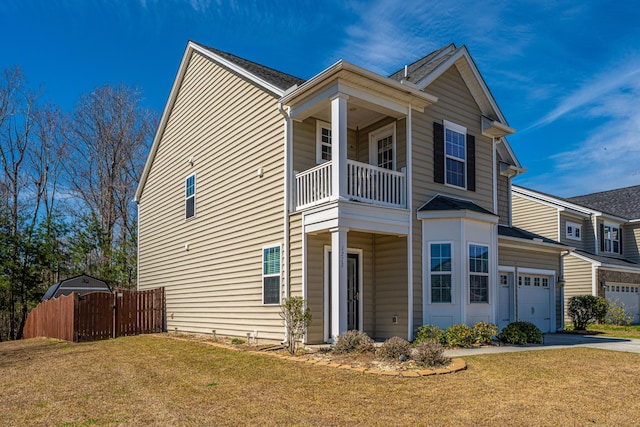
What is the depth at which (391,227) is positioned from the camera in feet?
38.0

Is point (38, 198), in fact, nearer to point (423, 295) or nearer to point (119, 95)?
point (119, 95)

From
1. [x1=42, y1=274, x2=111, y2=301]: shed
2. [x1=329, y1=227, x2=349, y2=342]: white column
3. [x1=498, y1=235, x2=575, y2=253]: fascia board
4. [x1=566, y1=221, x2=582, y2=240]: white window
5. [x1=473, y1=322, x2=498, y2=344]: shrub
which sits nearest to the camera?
[x1=329, y1=227, x2=349, y2=342]: white column

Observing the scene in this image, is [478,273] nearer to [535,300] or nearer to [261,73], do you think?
[535,300]

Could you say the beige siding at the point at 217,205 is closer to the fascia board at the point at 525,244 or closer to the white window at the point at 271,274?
the white window at the point at 271,274

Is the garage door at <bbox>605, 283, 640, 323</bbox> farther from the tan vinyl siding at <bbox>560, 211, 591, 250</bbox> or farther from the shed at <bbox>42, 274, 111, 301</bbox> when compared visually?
the shed at <bbox>42, 274, 111, 301</bbox>

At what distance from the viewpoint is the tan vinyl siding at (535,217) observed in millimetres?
25500

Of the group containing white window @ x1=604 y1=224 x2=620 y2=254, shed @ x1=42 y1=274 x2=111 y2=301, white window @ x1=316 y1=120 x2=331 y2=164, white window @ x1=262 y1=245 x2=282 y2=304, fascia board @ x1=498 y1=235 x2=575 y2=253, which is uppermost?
white window @ x1=316 y1=120 x2=331 y2=164

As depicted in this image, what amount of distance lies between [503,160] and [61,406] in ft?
52.5

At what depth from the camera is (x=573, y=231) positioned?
26.2 m

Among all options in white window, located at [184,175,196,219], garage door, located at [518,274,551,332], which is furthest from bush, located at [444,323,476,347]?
white window, located at [184,175,196,219]

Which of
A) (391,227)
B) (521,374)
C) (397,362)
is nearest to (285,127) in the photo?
(391,227)

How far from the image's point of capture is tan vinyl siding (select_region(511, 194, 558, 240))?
83.7ft

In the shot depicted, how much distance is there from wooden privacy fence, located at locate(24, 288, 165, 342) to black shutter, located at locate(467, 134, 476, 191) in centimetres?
1169

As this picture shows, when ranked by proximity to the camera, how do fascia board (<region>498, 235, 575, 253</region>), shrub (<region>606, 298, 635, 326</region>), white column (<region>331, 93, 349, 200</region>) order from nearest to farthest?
white column (<region>331, 93, 349, 200</region>)
fascia board (<region>498, 235, 575, 253</region>)
shrub (<region>606, 298, 635, 326</region>)
